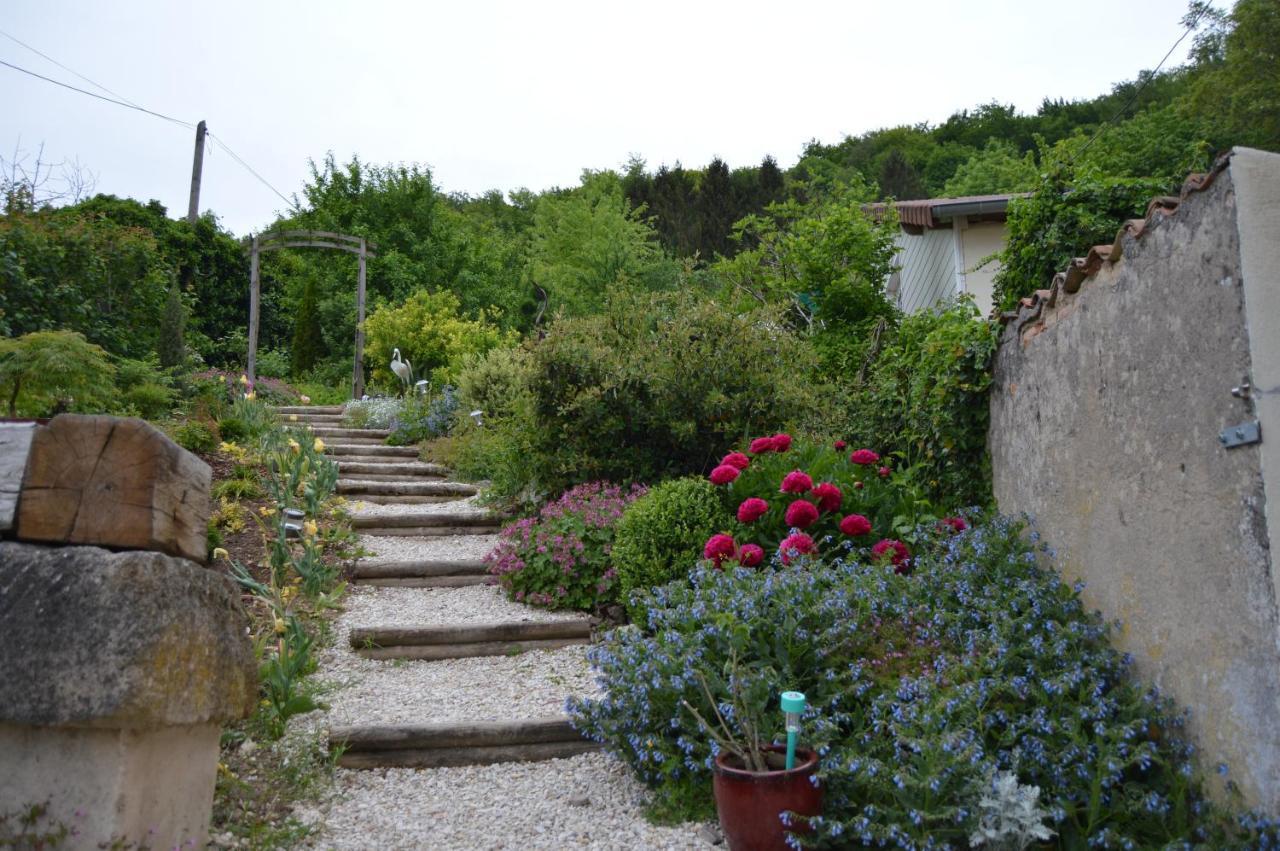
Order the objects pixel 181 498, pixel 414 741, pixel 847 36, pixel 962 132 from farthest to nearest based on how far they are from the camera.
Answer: pixel 962 132
pixel 847 36
pixel 414 741
pixel 181 498

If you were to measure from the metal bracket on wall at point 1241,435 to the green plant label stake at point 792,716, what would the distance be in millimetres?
1397

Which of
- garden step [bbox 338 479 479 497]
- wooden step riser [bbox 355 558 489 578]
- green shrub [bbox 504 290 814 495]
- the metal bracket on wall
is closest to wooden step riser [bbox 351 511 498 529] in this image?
green shrub [bbox 504 290 814 495]

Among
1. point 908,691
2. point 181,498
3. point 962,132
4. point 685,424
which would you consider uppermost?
point 962,132

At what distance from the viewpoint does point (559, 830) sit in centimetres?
317

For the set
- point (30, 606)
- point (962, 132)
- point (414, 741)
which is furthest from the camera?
point (962, 132)

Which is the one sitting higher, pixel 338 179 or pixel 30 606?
pixel 338 179

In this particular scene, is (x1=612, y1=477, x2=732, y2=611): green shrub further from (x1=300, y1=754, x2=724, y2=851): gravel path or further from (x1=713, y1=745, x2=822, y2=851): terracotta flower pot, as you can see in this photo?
(x1=713, y1=745, x2=822, y2=851): terracotta flower pot

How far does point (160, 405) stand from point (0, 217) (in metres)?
3.73

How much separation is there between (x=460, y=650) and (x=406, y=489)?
3738 millimetres

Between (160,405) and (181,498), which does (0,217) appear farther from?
(181,498)

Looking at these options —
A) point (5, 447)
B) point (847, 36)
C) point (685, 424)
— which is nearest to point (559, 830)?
point (5, 447)

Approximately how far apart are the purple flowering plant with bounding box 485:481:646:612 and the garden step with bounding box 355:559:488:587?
16 cm

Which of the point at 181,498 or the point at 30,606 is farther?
the point at 181,498

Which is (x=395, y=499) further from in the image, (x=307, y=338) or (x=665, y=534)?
(x=307, y=338)
